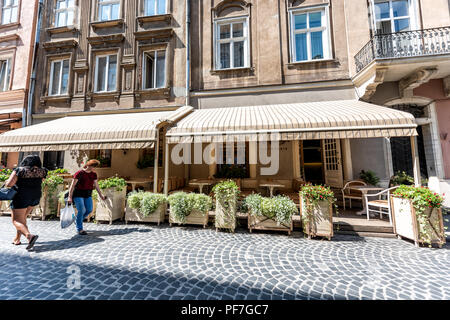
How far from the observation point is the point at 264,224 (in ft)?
17.2

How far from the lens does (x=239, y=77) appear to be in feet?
28.8

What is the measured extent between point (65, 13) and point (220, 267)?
15289 millimetres

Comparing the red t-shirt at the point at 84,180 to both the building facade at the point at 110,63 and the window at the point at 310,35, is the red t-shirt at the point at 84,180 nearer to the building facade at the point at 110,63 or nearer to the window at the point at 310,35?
the building facade at the point at 110,63

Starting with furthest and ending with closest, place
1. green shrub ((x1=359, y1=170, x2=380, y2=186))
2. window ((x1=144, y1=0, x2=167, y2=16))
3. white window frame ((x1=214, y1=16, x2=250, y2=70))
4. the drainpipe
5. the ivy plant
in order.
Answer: window ((x1=144, y1=0, x2=167, y2=16)) → the drainpipe → white window frame ((x1=214, y1=16, x2=250, y2=70)) → green shrub ((x1=359, y1=170, x2=380, y2=186)) → the ivy plant

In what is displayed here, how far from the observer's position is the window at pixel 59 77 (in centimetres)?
1030

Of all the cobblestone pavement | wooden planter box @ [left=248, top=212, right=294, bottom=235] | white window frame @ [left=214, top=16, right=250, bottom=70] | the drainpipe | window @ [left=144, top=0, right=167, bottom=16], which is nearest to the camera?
the cobblestone pavement

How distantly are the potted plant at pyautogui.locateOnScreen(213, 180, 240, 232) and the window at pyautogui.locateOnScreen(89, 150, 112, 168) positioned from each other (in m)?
7.58

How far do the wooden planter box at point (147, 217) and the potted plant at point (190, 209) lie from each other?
497mm

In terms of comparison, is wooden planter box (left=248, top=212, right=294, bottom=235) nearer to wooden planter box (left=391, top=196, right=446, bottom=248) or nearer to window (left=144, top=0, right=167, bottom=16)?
wooden planter box (left=391, top=196, right=446, bottom=248)

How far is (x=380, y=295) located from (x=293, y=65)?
8334 mm

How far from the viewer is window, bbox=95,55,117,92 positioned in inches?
390

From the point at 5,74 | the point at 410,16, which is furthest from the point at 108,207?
the point at 410,16

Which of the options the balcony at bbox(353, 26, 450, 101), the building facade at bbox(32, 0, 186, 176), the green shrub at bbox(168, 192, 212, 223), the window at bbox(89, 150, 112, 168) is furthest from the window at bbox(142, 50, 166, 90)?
the balcony at bbox(353, 26, 450, 101)
